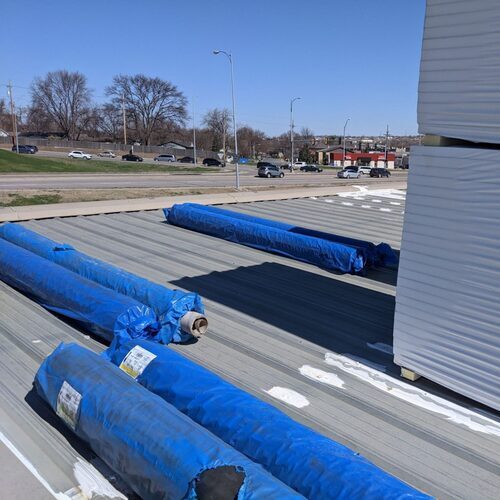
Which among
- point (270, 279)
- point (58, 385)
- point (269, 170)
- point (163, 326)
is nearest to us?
point (58, 385)

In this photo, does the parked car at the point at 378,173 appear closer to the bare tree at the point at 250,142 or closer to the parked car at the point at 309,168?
the parked car at the point at 309,168

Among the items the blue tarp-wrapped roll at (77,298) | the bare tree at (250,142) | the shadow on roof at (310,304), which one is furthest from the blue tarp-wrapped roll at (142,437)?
the bare tree at (250,142)

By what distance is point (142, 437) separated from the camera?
3.04 m

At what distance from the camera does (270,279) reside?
8.11 metres

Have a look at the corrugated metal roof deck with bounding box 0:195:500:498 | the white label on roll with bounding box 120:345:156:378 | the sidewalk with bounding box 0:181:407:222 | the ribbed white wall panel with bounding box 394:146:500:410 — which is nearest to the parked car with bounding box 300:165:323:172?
the sidewalk with bounding box 0:181:407:222

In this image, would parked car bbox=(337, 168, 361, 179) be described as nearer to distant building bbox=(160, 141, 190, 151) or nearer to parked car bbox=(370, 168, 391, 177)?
parked car bbox=(370, 168, 391, 177)

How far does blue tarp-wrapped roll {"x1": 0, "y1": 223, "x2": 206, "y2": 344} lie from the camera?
535cm

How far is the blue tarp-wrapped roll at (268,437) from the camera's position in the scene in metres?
2.73

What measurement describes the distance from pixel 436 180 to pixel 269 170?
141 ft

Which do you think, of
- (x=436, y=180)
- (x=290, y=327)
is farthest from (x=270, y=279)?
(x=436, y=180)

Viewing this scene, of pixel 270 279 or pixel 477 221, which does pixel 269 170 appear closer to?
pixel 270 279

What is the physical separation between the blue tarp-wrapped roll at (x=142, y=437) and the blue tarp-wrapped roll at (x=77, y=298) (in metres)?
1.02

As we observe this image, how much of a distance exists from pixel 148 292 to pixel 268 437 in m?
2.92

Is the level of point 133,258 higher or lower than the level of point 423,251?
lower
